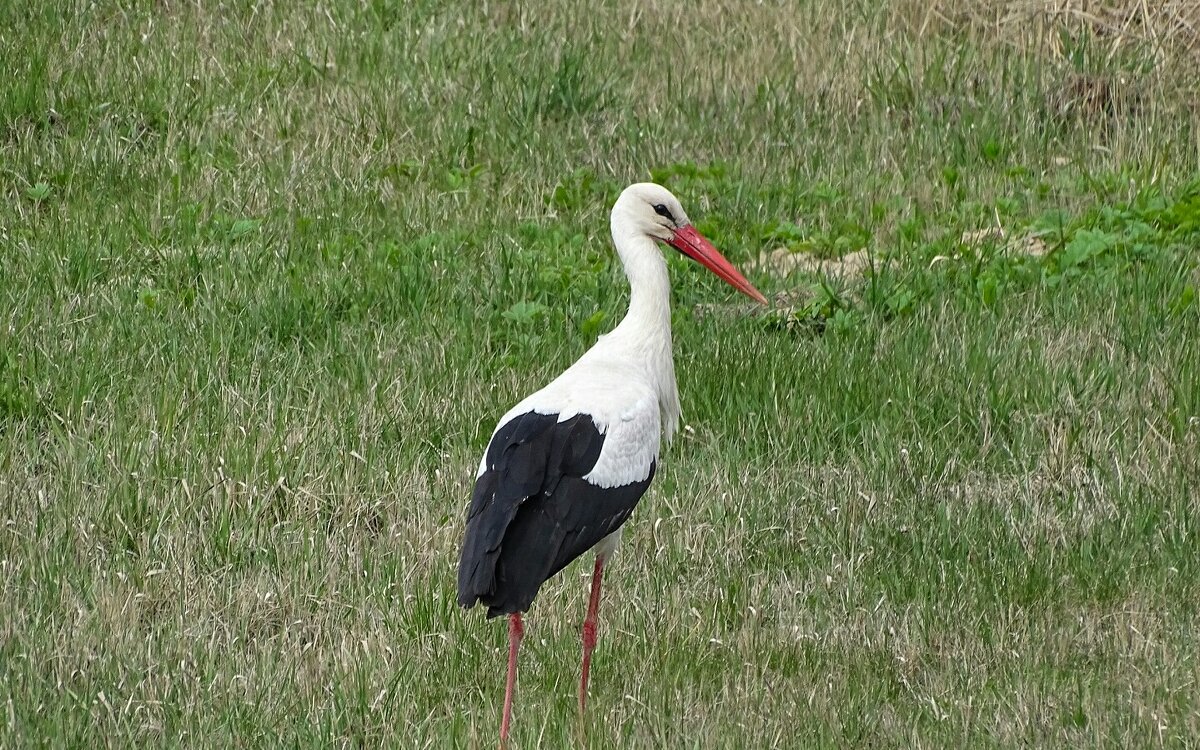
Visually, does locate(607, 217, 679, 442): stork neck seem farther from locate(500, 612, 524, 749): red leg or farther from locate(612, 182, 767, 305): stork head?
locate(500, 612, 524, 749): red leg

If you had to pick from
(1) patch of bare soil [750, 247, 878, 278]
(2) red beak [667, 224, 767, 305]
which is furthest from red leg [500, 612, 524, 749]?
(1) patch of bare soil [750, 247, 878, 278]

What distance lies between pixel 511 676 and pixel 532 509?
42 cm

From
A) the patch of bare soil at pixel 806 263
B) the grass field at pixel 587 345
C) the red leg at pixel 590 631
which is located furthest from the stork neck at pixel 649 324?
the patch of bare soil at pixel 806 263

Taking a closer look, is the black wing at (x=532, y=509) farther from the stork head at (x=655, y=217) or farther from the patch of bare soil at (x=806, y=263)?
the patch of bare soil at (x=806, y=263)

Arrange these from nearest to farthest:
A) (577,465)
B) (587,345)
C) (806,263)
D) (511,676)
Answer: (511,676) < (577,465) < (587,345) < (806,263)

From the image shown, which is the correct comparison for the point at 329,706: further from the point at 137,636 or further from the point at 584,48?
the point at 584,48

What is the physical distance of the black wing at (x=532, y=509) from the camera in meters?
4.09

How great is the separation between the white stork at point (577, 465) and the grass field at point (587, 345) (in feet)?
1.25

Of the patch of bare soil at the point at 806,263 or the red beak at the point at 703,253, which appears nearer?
the red beak at the point at 703,253

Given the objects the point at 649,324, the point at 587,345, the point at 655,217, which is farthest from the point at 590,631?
the point at 587,345

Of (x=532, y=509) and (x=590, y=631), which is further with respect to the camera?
(x=590, y=631)

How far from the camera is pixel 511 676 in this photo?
423cm

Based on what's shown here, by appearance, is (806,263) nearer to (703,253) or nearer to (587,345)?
(587,345)

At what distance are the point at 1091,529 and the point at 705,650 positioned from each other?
1331 mm
